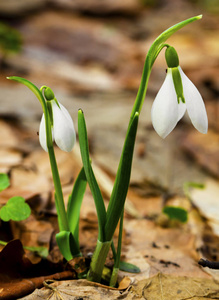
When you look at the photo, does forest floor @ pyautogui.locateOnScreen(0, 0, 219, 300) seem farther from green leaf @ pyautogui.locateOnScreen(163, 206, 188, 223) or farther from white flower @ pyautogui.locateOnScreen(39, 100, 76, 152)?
white flower @ pyautogui.locateOnScreen(39, 100, 76, 152)

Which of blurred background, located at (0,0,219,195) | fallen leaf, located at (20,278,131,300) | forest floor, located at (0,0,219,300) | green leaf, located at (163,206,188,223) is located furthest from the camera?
blurred background, located at (0,0,219,195)

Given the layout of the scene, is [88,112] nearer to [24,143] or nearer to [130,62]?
[24,143]

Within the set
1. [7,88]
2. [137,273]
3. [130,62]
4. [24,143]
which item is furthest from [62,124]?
[130,62]

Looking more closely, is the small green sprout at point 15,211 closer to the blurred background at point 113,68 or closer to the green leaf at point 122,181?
the green leaf at point 122,181

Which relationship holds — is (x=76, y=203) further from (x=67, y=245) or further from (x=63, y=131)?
(x=63, y=131)

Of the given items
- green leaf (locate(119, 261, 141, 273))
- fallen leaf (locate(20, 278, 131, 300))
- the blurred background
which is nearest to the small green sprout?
fallen leaf (locate(20, 278, 131, 300))

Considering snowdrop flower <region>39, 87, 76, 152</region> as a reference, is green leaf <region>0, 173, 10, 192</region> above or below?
below
